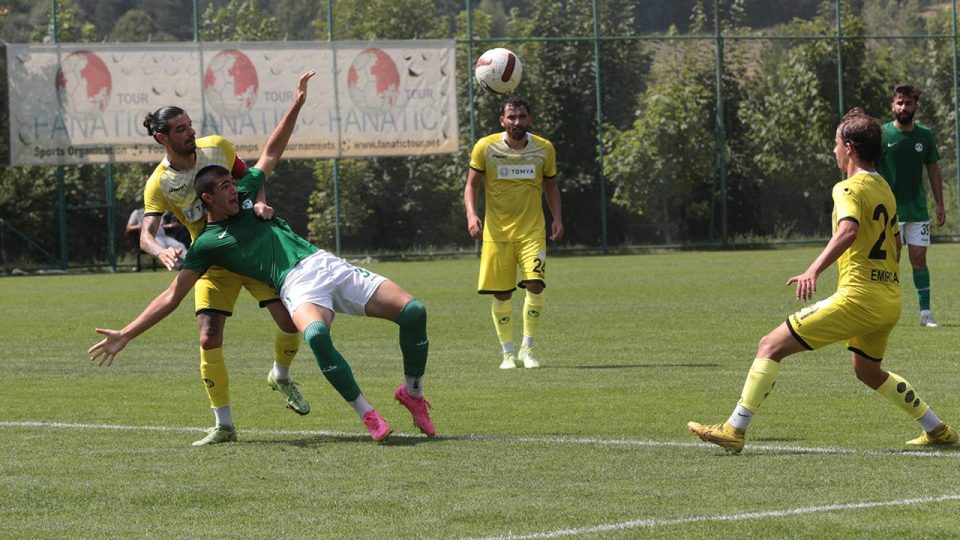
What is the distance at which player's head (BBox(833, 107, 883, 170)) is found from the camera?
7.75 metres

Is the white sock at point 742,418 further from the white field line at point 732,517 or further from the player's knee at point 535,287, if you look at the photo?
the player's knee at point 535,287

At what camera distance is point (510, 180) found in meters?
13.5

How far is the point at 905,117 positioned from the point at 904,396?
741cm

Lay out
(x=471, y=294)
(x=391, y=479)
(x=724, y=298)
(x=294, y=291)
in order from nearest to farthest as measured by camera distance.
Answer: (x=391, y=479), (x=294, y=291), (x=724, y=298), (x=471, y=294)

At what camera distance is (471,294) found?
2119cm

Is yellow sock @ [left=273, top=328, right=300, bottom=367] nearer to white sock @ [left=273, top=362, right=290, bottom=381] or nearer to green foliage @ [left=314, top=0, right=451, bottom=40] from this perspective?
white sock @ [left=273, top=362, right=290, bottom=381]

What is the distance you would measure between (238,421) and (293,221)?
2226cm

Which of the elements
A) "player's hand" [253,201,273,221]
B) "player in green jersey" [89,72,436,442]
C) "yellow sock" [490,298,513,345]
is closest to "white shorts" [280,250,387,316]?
"player in green jersey" [89,72,436,442]

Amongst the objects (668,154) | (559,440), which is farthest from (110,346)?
(668,154)

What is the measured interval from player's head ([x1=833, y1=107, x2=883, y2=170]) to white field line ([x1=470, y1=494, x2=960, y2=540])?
1.98 meters

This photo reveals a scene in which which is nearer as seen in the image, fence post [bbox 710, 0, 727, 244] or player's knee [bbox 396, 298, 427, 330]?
player's knee [bbox 396, 298, 427, 330]

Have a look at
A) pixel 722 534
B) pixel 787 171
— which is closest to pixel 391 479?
pixel 722 534

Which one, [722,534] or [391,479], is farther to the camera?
[391,479]

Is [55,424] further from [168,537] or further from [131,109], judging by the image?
[131,109]
